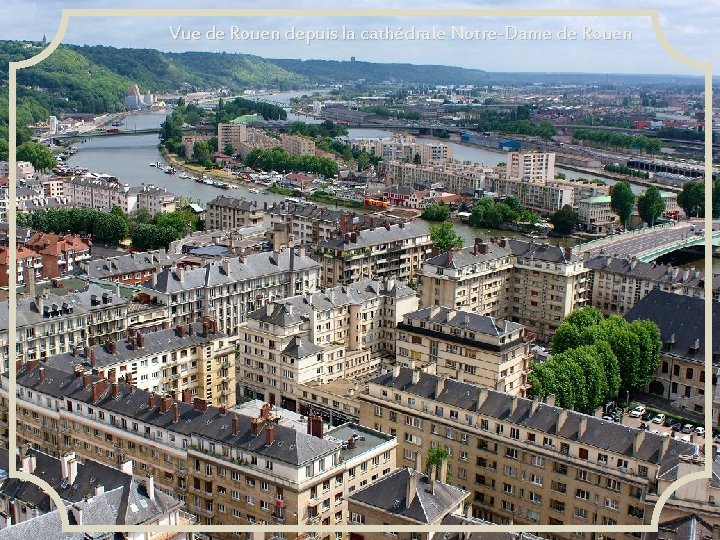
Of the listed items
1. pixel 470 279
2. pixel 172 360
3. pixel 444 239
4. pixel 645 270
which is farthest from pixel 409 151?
pixel 172 360

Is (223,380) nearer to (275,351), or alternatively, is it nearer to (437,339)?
(275,351)

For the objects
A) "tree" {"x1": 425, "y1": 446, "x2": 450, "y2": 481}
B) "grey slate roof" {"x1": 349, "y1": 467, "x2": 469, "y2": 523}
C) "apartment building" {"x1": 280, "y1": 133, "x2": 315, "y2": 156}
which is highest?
"apartment building" {"x1": 280, "y1": 133, "x2": 315, "y2": 156}

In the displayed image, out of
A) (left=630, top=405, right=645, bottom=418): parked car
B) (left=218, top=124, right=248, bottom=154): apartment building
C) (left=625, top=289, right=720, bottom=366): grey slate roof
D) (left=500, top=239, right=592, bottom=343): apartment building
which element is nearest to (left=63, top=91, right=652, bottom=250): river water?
(left=218, top=124, right=248, bottom=154): apartment building

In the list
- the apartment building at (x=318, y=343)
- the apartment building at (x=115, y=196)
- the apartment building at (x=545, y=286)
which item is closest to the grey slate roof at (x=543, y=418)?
the apartment building at (x=318, y=343)

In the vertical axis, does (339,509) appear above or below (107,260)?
below

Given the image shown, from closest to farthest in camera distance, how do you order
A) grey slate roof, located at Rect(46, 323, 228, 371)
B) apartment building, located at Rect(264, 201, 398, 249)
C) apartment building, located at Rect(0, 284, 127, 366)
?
grey slate roof, located at Rect(46, 323, 228, 371) → apartment building, located at Rect(0, 284, 127, 366) → apartment building, located at Rect(264, 201, 398, 249)

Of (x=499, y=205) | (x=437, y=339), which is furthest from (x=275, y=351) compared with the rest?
(x=499, y=205)

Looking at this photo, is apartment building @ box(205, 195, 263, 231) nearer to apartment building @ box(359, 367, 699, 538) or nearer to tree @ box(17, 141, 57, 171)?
tree @ box(17, 141, 57, 171)
